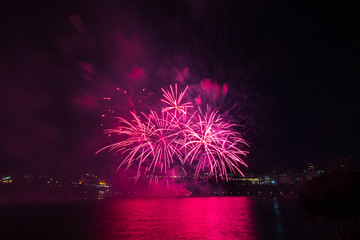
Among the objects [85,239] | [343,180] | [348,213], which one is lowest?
[85,239]

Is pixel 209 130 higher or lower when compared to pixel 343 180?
higher

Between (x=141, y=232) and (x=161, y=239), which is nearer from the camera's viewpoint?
(x=161, y=239)

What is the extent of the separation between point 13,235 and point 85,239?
5006 mm

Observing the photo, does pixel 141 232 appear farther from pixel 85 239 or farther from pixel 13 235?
pixel 13 235

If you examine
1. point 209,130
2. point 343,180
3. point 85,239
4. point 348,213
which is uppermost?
point 209,130

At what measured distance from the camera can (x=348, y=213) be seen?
8.23 metres

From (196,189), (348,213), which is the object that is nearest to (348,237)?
(348,213)

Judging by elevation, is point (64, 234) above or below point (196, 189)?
below

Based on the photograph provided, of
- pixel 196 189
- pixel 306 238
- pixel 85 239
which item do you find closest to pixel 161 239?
pixel 85 239

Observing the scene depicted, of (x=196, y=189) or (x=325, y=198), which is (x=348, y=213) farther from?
(x=196, y=189)

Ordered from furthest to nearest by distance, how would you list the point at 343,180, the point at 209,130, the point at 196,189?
the point at 196,189 < the point at 209,130 < the point at 343,180

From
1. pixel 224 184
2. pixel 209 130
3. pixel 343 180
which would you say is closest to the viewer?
pixel 343 180

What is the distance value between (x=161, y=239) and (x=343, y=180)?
28.7 ft

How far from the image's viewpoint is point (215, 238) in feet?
43.3
